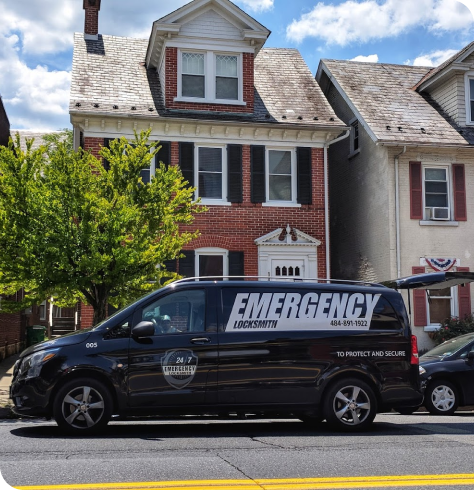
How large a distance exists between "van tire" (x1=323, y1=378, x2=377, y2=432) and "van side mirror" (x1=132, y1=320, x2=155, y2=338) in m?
2.42

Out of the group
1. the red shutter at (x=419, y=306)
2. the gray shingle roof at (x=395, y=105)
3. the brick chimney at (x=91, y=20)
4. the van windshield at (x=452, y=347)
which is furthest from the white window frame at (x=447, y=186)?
the brick chimney at (x=91, y=20)

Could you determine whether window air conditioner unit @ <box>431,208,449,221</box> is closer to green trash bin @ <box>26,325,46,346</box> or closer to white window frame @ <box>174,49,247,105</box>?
white window frame @ <box>174,49,247,105</box>

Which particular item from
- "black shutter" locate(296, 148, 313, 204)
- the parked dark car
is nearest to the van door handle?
the parked dark car

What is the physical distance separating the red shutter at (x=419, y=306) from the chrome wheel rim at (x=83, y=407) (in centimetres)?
1351

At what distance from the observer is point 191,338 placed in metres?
8.48

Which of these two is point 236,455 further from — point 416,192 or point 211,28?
point 211,28

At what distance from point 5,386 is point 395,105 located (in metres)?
14.6

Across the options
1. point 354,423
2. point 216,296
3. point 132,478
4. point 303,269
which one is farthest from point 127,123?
point 132,478

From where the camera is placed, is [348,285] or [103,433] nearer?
[103,433]

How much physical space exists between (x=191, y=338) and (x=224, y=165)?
11.8m

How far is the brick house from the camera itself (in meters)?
19.4

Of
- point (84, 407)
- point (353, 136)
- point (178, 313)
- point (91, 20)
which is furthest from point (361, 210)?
point (84, 407)

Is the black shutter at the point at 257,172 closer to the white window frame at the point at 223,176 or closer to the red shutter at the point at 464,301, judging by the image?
the white window frame at the point at 223,176

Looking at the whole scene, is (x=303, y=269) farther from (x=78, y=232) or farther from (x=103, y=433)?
(x=103, y=433)
